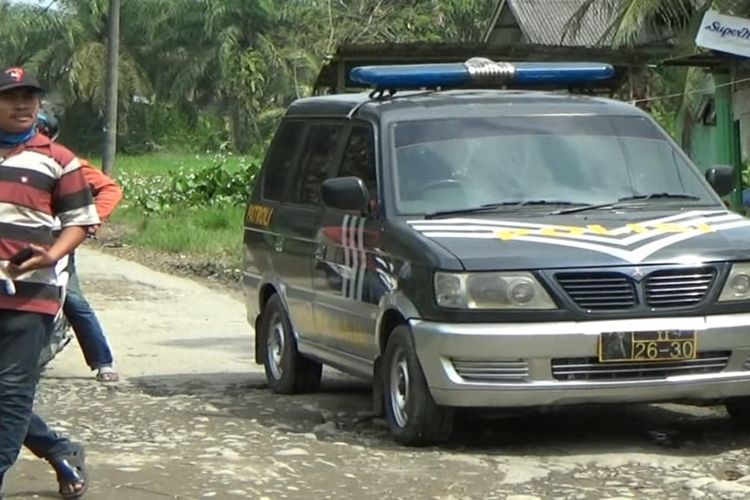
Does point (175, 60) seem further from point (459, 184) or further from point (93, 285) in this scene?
point (459, 184)

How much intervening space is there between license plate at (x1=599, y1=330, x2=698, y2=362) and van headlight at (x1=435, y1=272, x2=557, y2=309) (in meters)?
0.31

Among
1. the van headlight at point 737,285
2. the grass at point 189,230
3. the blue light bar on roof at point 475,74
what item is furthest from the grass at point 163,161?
the van headlight at point 737,285

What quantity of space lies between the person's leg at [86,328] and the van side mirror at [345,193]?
2.13 metres

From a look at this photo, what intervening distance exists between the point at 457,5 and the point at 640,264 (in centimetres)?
3584

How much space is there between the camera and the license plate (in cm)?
757

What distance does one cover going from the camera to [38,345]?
6297mm

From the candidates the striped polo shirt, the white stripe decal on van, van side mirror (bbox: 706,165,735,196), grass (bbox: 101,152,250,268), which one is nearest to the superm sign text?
van side mirror (bbox: 706,165,735,196)

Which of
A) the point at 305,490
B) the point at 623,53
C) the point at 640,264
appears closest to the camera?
the point at 305,490

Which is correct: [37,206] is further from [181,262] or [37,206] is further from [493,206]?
[181,262]

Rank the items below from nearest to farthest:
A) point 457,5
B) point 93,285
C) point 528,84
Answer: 1. point 528,84
2. point 93,285
3. point 457,5

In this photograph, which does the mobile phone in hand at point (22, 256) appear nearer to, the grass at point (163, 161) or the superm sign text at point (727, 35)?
the superm sign text at point (727, 35)

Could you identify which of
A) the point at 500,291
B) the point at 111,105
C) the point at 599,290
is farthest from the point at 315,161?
the point at 111,105

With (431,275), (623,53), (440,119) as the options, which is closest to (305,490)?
(431,275)

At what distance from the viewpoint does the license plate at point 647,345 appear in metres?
7.57
